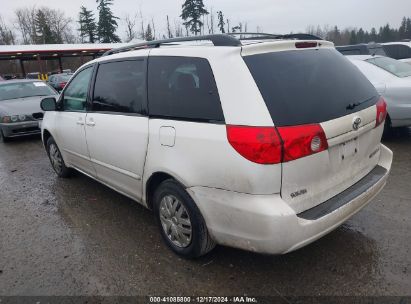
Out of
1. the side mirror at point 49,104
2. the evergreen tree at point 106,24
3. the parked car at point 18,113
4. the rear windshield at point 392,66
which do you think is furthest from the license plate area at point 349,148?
the evergreen tree at point 106,24

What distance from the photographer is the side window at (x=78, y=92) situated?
4.23m

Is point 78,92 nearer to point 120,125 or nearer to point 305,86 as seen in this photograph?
point 120,125

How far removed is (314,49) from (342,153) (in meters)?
0.90

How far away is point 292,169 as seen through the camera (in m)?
2.37

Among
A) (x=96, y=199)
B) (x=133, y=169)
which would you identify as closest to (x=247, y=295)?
(x=133, y=169)

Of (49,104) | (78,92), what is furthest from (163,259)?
(49,104)

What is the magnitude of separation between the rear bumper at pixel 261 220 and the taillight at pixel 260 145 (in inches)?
10.1

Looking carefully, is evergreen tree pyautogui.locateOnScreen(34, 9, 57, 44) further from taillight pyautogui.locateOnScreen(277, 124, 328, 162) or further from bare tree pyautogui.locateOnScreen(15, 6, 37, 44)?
taillight pyautogui.locateOnScreen(277, 124, 328, 162)

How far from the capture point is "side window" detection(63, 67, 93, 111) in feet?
13.9

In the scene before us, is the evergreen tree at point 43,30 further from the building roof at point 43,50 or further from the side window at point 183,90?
the side window at point 183,90

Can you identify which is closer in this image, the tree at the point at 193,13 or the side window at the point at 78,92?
the side window at the point at 78,92

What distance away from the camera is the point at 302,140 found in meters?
2.36

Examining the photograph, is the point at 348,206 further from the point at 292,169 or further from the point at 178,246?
the point at 178,246

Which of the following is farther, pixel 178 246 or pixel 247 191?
pixel 178 246
